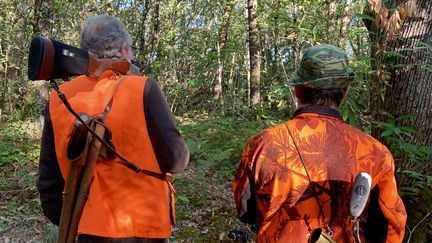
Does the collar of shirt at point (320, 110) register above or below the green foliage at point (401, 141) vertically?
above

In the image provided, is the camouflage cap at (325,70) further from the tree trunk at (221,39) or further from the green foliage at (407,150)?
the tree trunk at (221,39)

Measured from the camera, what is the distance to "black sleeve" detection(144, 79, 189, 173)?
2176 mm

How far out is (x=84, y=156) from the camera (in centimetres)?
204

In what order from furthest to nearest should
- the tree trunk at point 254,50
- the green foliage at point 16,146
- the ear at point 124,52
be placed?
the tree trunk at point 254,50 < the green foliage at point 16,146 < the ear at point 124,52

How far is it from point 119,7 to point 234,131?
934 cm

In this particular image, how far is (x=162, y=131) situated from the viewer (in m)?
2.20

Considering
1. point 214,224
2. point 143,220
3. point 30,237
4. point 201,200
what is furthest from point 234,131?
point 143,220

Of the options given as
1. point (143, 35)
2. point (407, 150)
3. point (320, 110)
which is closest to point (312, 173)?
point (320, 110)

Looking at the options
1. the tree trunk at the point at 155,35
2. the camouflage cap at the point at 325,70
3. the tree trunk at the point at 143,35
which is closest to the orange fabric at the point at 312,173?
the camouflage cap at the point at 325,70

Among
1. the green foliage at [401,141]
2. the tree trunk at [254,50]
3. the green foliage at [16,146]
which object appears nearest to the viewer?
the green foliage at [401,141]

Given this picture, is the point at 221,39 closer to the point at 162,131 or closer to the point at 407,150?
the point at 407,150

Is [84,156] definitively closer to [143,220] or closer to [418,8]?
[143,220]

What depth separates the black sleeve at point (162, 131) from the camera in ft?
7.14

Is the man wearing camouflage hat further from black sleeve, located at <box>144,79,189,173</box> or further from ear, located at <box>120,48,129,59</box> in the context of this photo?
ear, located at <box>120,48,129,59</box>
